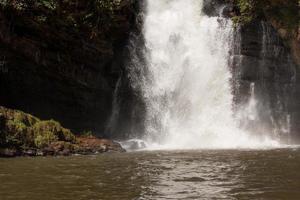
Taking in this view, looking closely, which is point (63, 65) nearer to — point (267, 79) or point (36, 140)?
point (36, 140)

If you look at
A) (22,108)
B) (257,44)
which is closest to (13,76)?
(22,108)

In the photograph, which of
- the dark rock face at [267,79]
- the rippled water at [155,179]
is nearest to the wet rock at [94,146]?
the rippled water at [155,179]

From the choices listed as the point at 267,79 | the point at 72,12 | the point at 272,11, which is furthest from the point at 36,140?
the point at 272,11

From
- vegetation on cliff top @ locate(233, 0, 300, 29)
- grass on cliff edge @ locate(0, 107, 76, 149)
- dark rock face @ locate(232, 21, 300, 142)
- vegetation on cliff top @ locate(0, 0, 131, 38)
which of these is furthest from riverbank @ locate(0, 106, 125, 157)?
vegetation on cliff top @ locate(233, 0, 300, 29)

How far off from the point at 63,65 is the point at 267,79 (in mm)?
12432

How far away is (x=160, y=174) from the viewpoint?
11.4 m

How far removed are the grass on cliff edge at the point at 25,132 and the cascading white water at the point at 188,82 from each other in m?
6.55

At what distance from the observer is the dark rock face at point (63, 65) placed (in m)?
23.8

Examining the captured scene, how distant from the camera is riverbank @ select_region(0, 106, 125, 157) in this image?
729 inches

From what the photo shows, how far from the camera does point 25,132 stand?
62.8ft

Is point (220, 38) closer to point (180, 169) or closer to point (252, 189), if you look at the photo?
point (180, 169)

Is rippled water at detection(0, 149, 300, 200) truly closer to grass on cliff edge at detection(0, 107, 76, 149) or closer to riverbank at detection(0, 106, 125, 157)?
riverbank at detection(0, 106, 125, 157)

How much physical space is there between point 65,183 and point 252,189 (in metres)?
3.99

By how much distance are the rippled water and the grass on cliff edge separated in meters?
4.15
